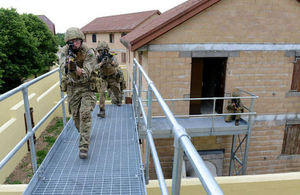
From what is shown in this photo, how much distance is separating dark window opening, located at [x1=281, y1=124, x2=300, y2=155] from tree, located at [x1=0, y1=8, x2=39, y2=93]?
1587 centimetres

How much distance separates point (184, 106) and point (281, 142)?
4.19m

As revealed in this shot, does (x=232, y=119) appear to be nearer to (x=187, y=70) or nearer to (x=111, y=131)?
(x=187, y=70)

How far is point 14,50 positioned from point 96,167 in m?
16.7

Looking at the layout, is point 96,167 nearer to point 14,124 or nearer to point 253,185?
point 253,185

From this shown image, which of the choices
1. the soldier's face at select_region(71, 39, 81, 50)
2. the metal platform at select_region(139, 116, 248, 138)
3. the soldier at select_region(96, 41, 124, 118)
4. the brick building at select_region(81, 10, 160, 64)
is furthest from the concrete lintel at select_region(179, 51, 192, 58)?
the brick building at select_region(81, 10, 160, 64)

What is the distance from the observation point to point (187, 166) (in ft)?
30.3

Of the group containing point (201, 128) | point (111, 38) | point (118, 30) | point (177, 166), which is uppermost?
point (118, 30)

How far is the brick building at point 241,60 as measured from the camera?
8234mm

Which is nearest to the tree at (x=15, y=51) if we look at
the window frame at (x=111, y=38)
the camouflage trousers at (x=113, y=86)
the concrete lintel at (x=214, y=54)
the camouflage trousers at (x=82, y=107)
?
the window frame at (x=111, y=38)

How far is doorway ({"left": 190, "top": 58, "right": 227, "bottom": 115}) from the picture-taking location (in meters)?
9.40

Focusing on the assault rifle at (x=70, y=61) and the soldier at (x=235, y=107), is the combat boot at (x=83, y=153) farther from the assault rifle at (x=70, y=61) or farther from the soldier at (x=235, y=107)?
the soldier at (x=235, y=107)

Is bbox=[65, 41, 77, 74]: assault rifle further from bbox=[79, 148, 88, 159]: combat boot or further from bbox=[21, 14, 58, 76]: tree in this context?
bbox=[21, 14, 58, 76]: tree

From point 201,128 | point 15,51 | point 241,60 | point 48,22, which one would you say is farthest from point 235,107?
point 48,22

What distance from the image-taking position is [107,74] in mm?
6152
